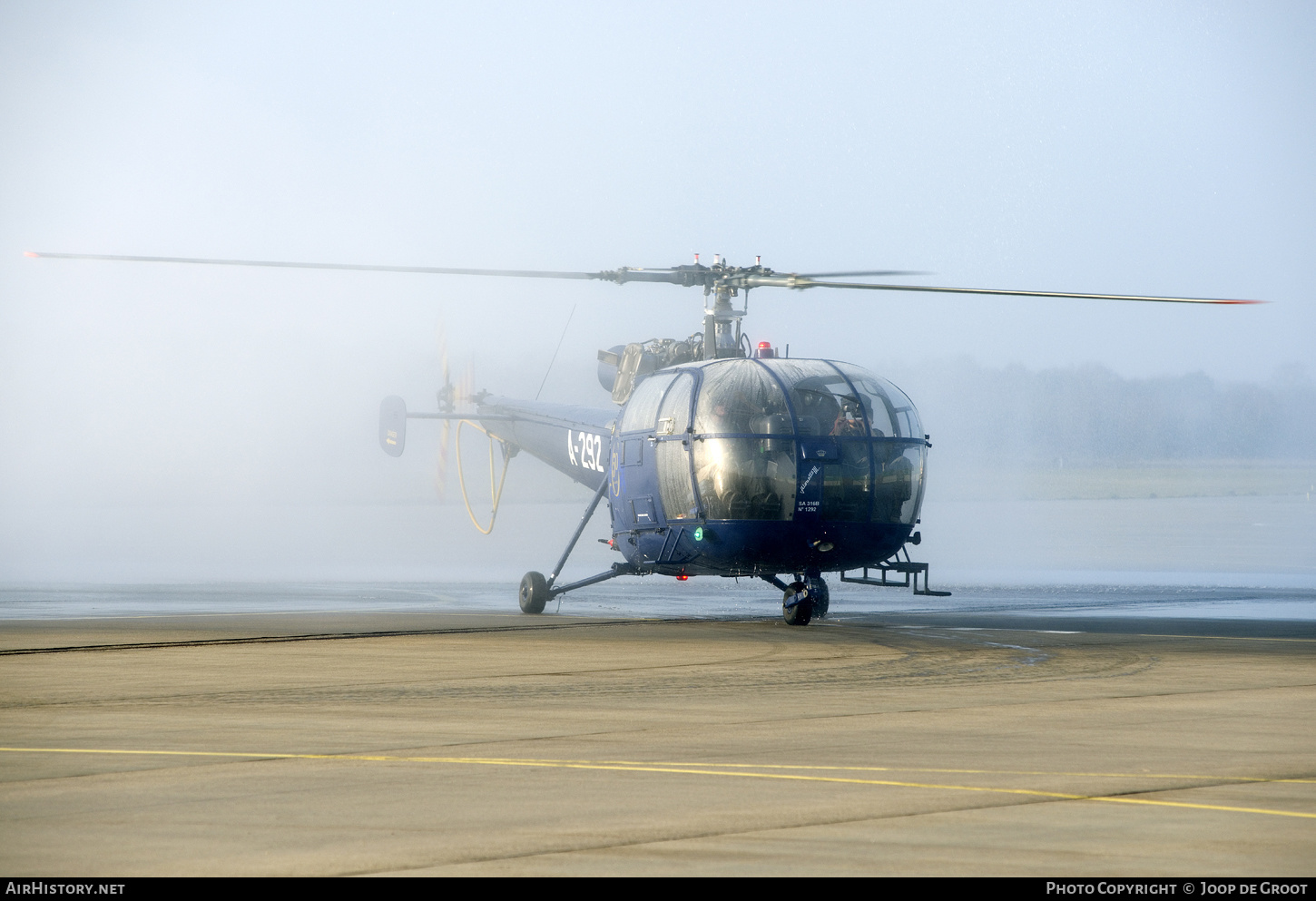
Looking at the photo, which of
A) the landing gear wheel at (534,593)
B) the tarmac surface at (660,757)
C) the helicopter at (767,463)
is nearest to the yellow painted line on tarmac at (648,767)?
the tarmac surface at (660,757)

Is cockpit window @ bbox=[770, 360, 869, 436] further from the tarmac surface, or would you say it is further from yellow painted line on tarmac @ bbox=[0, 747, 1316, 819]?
yellow painted line on tarmac @ bbox=[0, 747, 1316, 819]

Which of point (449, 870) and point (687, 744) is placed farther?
point (687, 744)

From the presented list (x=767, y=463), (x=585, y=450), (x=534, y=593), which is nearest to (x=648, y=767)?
(x=767, y=463)

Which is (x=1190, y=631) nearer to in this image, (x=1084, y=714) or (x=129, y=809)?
(x=1084, y=714)

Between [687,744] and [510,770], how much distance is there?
5.10 ft

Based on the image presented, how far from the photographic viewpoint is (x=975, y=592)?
1272 inches

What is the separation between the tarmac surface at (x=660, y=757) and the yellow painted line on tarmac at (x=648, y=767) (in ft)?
0.12

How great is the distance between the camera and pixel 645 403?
2288cm

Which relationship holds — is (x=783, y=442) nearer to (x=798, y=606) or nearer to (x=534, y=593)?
(x=798, y=606)

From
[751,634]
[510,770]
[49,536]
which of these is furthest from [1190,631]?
[49,536]

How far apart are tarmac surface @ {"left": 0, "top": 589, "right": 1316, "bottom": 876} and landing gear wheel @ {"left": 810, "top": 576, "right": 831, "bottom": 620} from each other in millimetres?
2752

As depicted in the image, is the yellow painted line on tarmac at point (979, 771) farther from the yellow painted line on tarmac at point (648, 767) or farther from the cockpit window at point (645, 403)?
the cockpit window at point (645, 403)
